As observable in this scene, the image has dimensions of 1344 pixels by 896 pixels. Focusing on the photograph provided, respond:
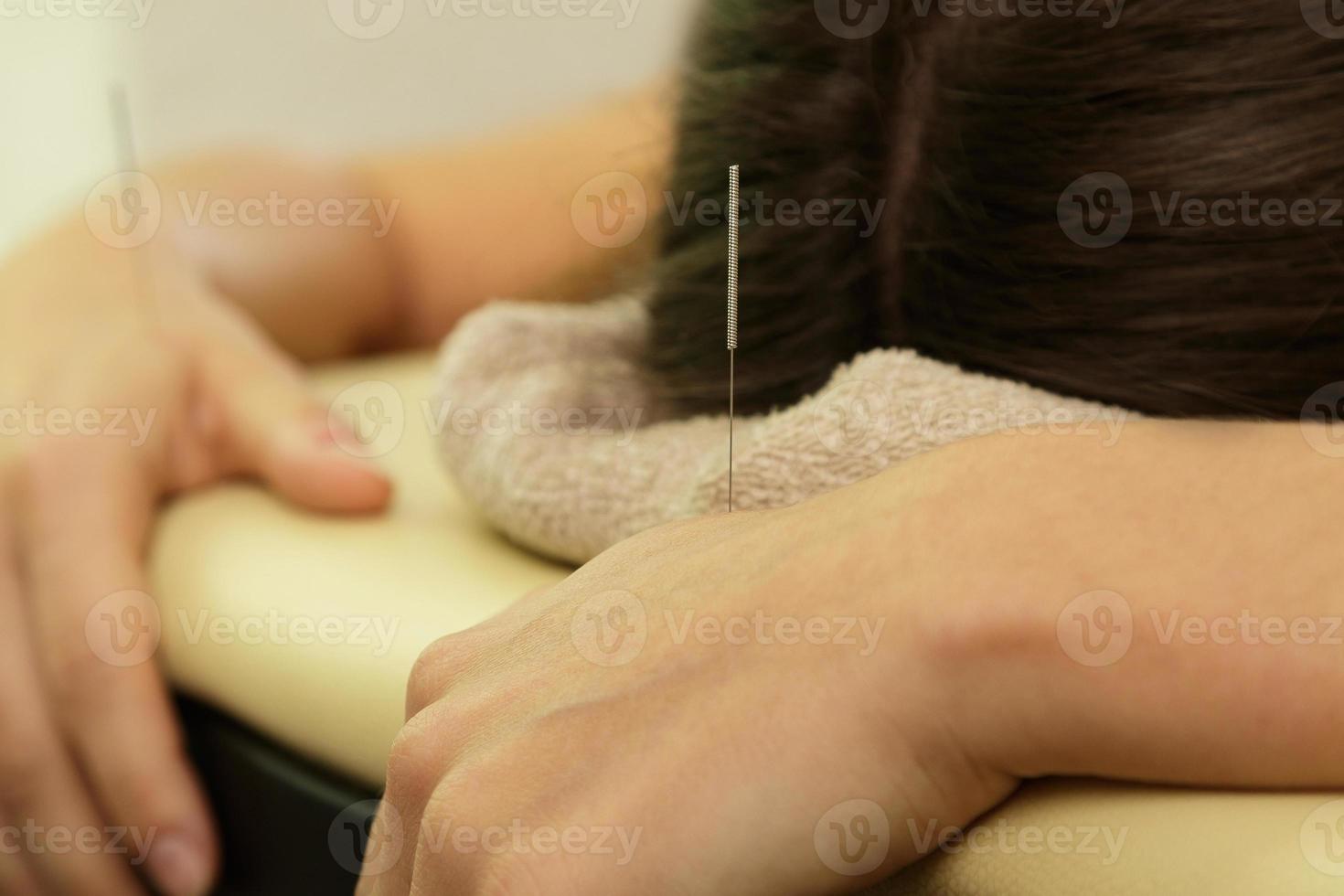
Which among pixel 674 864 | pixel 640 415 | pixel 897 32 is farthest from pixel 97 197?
pixel 674 864

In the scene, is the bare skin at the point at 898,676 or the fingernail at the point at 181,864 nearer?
the bare skin at the point at 898,676

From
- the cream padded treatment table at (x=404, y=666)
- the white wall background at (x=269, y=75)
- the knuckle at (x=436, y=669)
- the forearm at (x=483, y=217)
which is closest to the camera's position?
the cream padded treatment table at (x=404, y=666)

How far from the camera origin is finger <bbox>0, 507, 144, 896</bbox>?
2.15 ft

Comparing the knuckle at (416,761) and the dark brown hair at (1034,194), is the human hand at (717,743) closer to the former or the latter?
the knuckle at (416,761)

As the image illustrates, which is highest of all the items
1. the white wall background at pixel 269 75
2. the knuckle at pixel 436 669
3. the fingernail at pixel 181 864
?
the white wall background at pixel 269 75

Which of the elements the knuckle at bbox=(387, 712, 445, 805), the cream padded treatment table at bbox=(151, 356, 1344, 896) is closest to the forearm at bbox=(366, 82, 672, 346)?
the cream padded treatment table at bbox=(151, 356, 1344, 896)

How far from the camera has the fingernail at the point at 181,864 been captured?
0.65 meters

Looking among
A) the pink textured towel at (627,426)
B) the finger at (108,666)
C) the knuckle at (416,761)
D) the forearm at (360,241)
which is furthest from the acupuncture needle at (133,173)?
the knuckle at (416,761)

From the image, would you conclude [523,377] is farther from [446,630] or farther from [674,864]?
[674,864]

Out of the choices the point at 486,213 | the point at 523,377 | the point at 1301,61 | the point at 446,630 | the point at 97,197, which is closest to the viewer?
the point at 1301,61

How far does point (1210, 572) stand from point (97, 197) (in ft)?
2.79

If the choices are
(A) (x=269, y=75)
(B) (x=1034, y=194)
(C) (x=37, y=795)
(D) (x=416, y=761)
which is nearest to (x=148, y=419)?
(C) (x=37, y=795)

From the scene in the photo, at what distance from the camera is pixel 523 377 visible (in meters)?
0.65

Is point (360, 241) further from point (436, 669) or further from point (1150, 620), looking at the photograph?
point (1150, 620)
